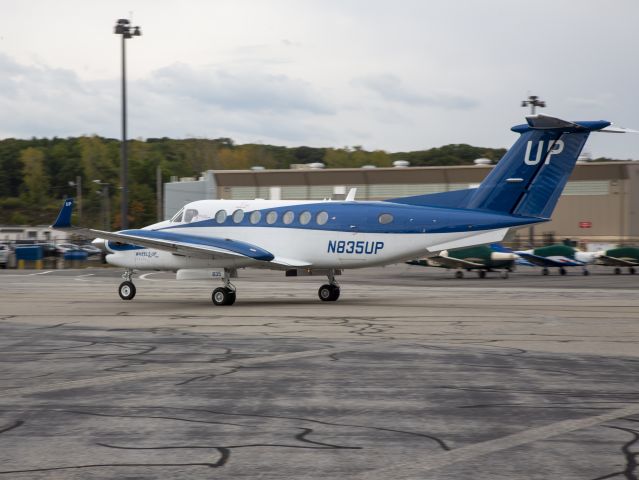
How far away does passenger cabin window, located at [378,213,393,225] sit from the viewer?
25.9 m

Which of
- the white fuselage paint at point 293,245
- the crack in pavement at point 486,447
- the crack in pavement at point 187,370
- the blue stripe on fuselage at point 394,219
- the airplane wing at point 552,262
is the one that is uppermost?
the blue stripe on fuselage at point 394,219

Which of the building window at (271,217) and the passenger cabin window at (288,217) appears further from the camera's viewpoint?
the building window at (271,217)

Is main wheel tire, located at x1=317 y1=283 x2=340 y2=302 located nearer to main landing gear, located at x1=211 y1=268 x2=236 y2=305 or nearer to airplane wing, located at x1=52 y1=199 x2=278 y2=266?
airplane wing, located at x1=52 y1=199 x2=278 y2=266

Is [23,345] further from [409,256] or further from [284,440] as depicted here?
[409,256]

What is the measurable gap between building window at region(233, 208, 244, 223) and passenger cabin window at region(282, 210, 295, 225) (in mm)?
1454

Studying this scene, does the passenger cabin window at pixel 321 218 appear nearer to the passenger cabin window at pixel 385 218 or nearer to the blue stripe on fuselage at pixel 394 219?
the blue stripe on fuselage at pixel 394 219

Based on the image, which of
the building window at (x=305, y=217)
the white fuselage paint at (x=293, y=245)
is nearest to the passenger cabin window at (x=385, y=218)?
the white fuselage paint at (x=293, y=245)

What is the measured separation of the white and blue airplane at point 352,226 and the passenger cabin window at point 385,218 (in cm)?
3

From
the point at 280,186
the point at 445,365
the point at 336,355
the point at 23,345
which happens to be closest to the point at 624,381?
the point at 445,365

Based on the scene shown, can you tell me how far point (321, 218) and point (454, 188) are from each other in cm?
5480

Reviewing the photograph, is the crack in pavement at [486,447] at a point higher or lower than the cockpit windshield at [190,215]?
lower

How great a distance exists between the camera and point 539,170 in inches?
997

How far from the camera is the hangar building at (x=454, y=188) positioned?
7629 centimetres

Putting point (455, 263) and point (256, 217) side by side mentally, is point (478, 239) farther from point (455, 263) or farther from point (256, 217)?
point (455, 263)
